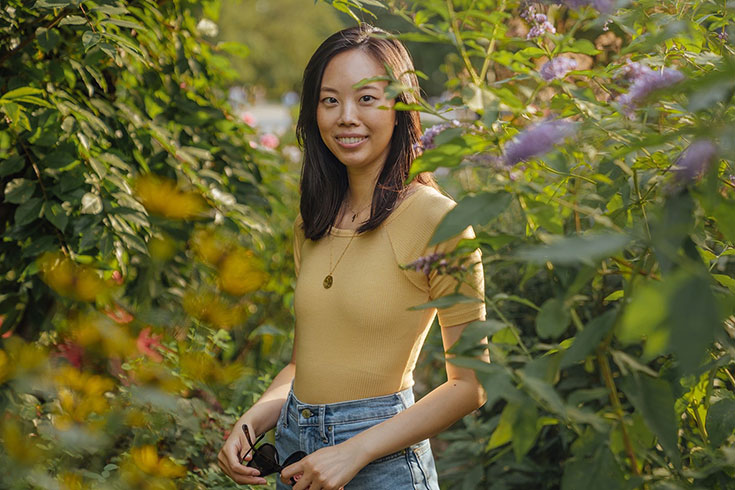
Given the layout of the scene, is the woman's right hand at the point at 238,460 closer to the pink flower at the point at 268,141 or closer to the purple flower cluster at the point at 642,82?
the purple flower cluster at the point at 642,82

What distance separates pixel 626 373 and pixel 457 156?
316mm

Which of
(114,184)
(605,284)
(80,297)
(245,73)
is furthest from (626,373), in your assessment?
(245,73)

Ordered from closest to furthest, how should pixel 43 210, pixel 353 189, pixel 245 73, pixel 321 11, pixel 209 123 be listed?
pixel 353 189, pixel 43 210, pixel 209 123, pixel 245 73, pixel 321 11

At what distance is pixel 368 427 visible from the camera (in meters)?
1.37

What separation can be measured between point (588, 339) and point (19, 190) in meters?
1.45

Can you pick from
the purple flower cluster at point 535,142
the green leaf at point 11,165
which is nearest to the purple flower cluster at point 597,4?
the purple flower cluster at point 535,142

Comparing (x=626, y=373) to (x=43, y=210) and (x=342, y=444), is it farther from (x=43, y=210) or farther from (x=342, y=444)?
(x=43, y=210)

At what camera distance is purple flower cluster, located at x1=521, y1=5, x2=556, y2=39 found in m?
1.13

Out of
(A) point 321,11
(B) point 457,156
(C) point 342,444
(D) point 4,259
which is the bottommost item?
(C) point 342,444

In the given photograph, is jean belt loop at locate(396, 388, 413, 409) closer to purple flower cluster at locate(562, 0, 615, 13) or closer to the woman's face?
the woman's face

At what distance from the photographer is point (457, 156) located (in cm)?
90

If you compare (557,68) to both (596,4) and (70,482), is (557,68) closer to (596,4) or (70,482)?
(596,4)

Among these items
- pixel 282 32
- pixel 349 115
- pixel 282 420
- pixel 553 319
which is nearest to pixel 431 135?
pixel 553 319

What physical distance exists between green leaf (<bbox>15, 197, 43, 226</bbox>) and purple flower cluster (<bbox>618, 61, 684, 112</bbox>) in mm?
1332
